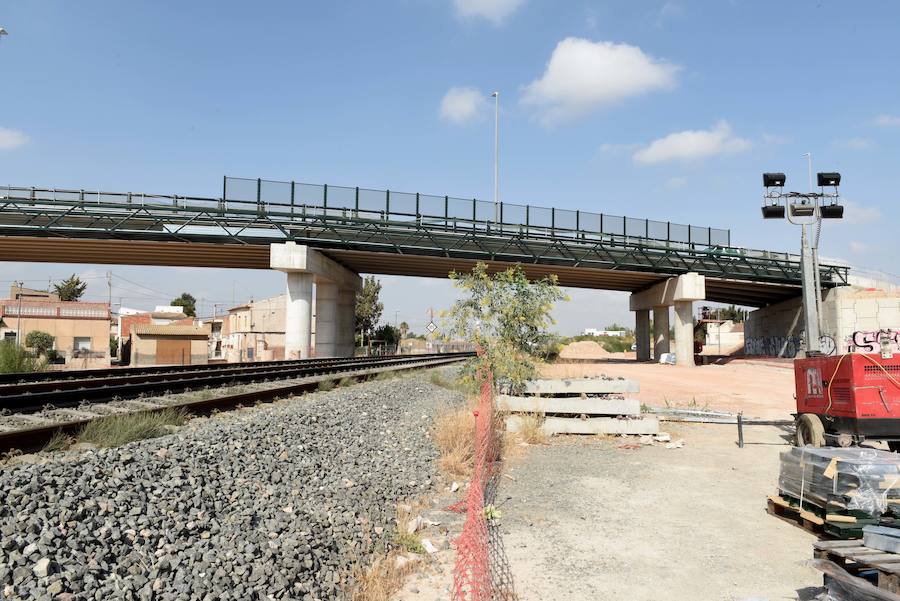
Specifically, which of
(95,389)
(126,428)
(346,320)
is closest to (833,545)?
(126,428)

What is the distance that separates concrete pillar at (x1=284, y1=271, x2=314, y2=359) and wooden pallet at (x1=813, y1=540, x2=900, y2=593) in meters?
32.2

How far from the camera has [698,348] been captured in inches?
2013

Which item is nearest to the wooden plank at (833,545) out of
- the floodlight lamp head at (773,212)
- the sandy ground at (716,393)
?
the sandy ground at (716,393)

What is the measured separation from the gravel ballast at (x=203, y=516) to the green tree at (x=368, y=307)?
187 ft

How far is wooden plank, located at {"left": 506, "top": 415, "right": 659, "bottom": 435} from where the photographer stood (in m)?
11.6

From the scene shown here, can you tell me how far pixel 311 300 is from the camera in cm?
3578

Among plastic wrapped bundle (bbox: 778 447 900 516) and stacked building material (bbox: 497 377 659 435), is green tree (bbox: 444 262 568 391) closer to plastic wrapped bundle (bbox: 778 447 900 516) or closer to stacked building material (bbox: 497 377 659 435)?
stacked building material (bbox: 497 377 659 435)

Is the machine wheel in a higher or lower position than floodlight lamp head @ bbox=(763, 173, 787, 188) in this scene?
lower

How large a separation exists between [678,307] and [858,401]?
3697 centimetres

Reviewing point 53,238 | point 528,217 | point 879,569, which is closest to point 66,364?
point 53,238

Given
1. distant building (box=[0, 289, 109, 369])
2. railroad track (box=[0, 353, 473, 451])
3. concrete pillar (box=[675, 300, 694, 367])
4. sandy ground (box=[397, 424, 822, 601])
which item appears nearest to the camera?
sandy ground (box=[397, 424, 822, 601])

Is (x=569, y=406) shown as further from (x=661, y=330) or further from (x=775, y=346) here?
(x=775, y=346)

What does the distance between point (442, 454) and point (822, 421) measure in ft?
20.7

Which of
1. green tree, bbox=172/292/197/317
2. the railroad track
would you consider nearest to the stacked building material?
the railroad track
